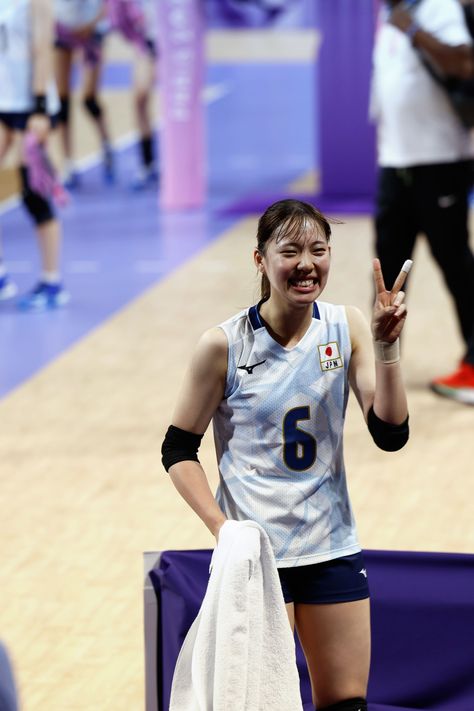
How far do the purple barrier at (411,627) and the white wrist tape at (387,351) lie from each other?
0.81m

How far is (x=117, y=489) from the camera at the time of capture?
5277mm

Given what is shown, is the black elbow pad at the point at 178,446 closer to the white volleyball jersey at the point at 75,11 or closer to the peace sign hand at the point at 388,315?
the peace sign hand at the point at 388,315

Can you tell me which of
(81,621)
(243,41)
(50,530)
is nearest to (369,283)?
(50,530)

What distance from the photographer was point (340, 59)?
10859 mm

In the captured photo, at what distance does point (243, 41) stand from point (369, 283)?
16.5 meters

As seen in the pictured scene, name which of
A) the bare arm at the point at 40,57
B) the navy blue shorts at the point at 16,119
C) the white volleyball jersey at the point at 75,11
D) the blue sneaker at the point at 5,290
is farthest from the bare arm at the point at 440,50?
the white volleyball jersey at the point at 75,11

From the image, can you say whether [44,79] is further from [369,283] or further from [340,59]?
[340,59]

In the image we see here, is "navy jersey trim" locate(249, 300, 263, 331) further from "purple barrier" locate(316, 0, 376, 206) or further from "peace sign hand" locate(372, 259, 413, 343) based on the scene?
"purple barrier" locate(316, 0, 376, 206)

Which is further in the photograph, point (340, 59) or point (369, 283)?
point (340, 59)

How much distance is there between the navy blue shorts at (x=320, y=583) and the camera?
112 inches

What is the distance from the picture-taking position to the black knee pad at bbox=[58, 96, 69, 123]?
12.4 meters

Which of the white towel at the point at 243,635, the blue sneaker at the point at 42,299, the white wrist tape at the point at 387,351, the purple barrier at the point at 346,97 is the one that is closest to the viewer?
the white towel at the point at 243,635

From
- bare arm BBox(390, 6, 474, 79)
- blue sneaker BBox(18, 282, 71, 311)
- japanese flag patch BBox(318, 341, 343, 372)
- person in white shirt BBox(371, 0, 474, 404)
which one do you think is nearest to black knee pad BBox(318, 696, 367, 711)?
japanese flag patch BBox(318, 341, 343, 372)

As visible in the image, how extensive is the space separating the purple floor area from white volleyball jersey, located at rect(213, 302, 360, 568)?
3.88m
